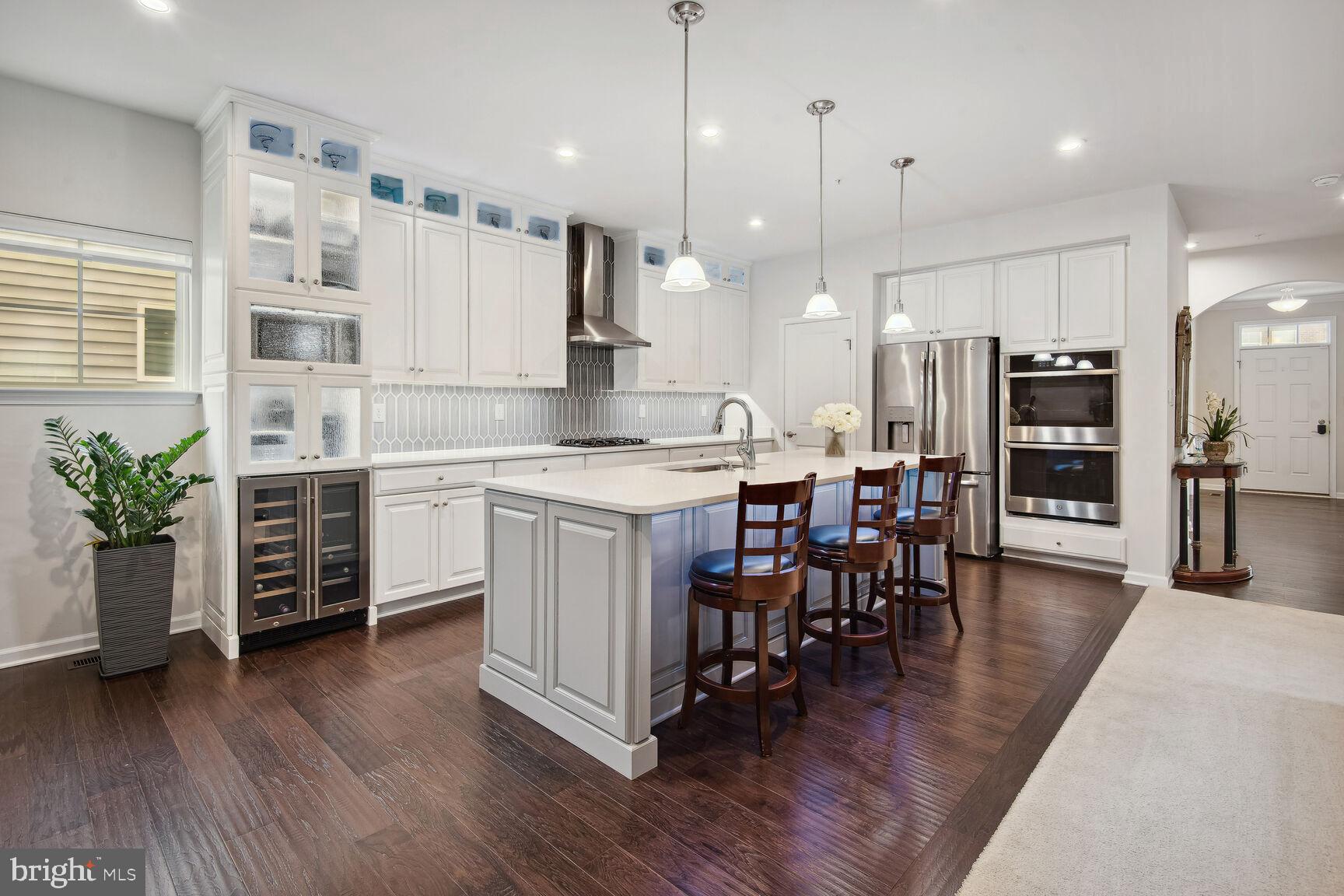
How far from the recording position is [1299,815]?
2010 mm

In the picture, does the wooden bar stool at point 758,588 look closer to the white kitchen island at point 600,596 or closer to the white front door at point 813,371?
the white kitchen island at point 600,596

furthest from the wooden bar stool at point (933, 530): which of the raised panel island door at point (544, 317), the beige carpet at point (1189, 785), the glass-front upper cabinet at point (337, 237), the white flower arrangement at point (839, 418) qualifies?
the glass-front upper cabinet at point (337, 237)

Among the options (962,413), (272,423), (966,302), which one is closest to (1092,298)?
(966,302)

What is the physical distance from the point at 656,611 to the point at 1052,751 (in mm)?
1546

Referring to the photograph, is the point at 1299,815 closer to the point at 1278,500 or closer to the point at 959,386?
the point at 959,386

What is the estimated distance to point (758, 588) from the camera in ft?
7.61

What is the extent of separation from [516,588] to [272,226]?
2.37m

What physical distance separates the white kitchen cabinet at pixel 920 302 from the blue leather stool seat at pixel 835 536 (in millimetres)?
3158

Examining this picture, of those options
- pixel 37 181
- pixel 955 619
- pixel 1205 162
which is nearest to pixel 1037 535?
pixel 955 619

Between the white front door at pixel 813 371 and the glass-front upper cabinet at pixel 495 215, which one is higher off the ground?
the glass-front upper cabinet at pixel 495 215

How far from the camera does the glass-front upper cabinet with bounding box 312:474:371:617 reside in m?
3.59

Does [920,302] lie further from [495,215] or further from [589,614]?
[589,614]

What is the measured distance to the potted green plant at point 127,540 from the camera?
303 centimetres

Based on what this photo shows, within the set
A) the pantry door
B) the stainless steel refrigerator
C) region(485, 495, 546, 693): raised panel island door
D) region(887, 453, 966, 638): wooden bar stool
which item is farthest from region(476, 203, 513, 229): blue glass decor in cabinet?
the stainless steel refrigerator
